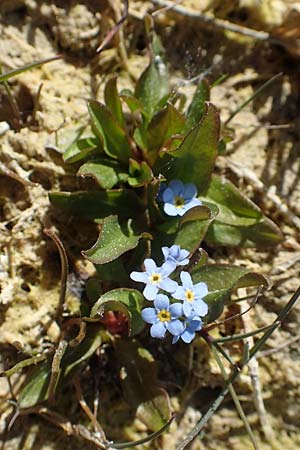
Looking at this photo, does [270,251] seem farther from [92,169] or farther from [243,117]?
[92,169]

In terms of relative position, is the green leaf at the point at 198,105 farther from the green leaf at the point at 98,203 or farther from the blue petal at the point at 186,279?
the blue petal at the point at 186,279

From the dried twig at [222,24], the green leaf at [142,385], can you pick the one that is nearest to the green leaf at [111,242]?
the green leaf at [142,385]

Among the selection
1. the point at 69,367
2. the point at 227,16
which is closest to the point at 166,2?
the point at 227,16

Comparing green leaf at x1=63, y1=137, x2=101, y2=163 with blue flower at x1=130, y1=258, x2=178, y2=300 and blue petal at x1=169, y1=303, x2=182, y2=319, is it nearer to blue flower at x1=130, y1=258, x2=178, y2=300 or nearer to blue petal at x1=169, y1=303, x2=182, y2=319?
blue flower at x1=130, y1=258, x2=178, y2=300

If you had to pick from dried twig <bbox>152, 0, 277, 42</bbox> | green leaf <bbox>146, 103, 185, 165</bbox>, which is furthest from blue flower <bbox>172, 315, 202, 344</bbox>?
dried twig <bbox>152, 0, 277, 42</bbox>

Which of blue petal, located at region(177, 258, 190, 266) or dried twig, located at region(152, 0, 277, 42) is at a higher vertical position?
dried twig, located at region(152, 0, 277, 42)

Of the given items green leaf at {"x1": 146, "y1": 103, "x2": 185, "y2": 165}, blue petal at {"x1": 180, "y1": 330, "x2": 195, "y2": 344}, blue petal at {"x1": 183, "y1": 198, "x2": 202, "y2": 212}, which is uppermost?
green leaf at {"x1": 146, "y1": 103, "x2": 185, "y2": 165}
